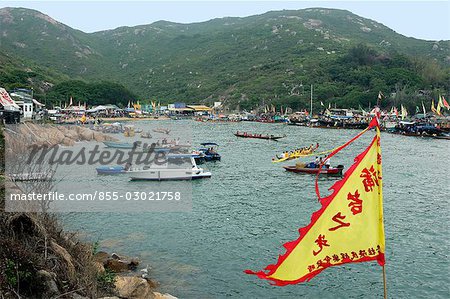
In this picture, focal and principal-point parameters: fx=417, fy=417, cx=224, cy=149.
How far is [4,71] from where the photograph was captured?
348ft

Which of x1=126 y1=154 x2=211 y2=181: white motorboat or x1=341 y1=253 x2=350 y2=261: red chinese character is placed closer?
x1=341 y1=253 x2=350 y2=261: red chinese character

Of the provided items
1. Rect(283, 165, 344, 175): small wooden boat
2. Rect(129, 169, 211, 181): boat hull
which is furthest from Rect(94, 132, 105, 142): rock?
Rect(283, 165, 344, 175): small wooden boat

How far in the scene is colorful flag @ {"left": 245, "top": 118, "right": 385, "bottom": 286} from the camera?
24.8 ft

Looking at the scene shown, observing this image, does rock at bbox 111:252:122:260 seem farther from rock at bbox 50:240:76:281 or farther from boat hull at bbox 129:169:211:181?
boat hull at bbox 129:169:211:181

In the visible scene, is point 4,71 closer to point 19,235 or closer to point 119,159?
point 119,159

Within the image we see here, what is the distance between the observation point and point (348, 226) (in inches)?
308

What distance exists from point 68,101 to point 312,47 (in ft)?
367

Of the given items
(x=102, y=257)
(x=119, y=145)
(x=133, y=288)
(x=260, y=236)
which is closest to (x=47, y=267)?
(x=133, y=288)

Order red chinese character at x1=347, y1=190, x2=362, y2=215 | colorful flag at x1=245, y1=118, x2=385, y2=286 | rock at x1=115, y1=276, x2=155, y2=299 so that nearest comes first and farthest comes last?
colorful flag at x1=245, y1=118, x2=385, y2=286, red chinese character at x1=347, y1=190, x2=362, y2=215, rock at x1=115, y1=276, x2=155, y2=299

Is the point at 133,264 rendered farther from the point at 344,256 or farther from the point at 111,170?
the point at 111,170

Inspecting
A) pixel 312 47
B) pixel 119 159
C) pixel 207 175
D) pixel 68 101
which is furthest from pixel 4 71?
pixel 312 47

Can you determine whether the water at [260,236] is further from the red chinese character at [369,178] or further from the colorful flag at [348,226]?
the red chinese character at [369,178]

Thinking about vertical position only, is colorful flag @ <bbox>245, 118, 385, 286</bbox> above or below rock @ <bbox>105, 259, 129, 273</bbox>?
above

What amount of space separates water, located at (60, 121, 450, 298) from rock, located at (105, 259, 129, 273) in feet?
3.48
